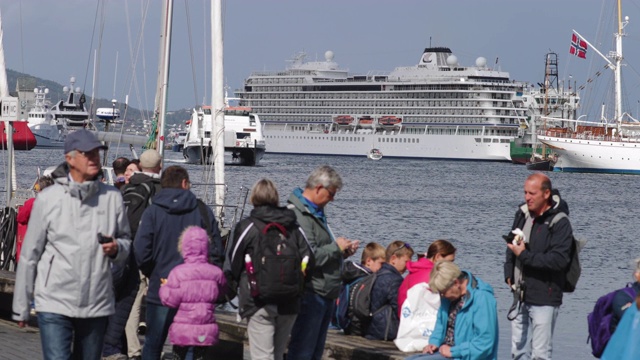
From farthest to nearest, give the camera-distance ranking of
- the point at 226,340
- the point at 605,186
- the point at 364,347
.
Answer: the point at 605,186 → the point at 226,340 → the point at 364,347

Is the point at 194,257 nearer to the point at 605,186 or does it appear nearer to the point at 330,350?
the point at 330,350

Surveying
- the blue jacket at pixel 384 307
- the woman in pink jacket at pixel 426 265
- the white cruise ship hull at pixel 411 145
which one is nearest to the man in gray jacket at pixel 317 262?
the woman in pink jacket at pixel 426 265

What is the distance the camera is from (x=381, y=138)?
419ft

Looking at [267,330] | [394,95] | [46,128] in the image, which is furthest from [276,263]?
[394,95]

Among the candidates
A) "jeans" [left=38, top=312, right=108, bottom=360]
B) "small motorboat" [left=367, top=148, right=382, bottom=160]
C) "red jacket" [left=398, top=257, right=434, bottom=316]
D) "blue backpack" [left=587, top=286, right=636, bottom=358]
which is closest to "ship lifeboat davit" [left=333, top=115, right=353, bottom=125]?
"small motorboat" [left=367, top=148, right=382, bottom=160]

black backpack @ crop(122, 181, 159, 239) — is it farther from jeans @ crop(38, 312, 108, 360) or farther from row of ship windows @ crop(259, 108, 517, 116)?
row of ship windows @ crop(259, 108, 517, 116)

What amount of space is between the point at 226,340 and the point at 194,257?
7.26ft

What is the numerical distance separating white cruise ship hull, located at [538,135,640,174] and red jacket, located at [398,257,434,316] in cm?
8870

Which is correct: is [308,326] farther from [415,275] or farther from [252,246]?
[415,275]

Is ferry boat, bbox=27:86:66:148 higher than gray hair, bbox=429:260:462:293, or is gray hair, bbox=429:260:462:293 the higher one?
ferry boat, bbox=27:86:66:148

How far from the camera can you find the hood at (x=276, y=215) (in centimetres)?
641

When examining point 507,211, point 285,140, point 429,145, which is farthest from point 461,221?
point 285,140

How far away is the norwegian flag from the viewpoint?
98875 mm

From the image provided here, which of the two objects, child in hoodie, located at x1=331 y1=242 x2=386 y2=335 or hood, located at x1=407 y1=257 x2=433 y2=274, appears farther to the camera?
child in hoodie, located at x1=331 y1=242 x2=386 y2=335
